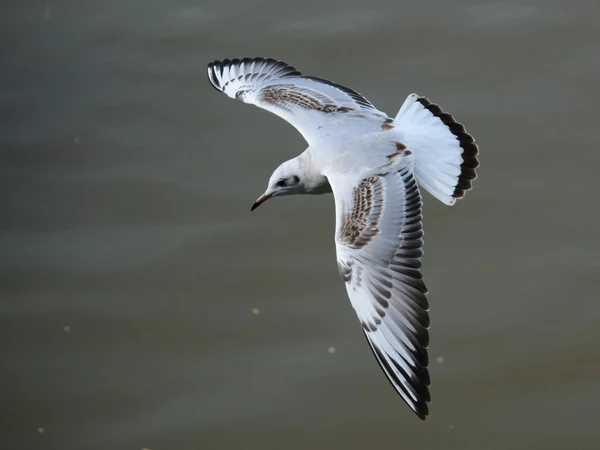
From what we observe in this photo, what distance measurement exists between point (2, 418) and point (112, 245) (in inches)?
41.5

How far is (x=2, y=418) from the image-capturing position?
14.4 ft

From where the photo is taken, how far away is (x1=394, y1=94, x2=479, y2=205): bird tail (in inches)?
167

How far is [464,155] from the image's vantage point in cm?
431

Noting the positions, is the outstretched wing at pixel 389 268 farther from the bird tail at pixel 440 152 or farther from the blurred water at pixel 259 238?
the blurred water at pixel 259 238

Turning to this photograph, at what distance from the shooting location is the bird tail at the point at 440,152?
13.9 feet

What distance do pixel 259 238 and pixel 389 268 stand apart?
1365mm

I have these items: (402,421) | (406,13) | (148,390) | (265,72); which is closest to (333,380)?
(402,421)

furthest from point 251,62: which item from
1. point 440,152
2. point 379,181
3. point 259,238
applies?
point 379,181

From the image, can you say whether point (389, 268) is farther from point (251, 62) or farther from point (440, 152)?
point (251, 62)

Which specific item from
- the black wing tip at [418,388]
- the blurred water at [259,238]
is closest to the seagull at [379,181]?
the black wing tip at [418,388]

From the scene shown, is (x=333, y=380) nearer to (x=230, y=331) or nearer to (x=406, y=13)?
(x=230, y=331)

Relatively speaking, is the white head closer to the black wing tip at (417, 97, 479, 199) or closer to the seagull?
the seagull

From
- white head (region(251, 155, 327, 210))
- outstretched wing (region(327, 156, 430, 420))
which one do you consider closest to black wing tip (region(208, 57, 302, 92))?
white head (region(251, 155, 327, 210))

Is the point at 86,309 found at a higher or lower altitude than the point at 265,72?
lower
